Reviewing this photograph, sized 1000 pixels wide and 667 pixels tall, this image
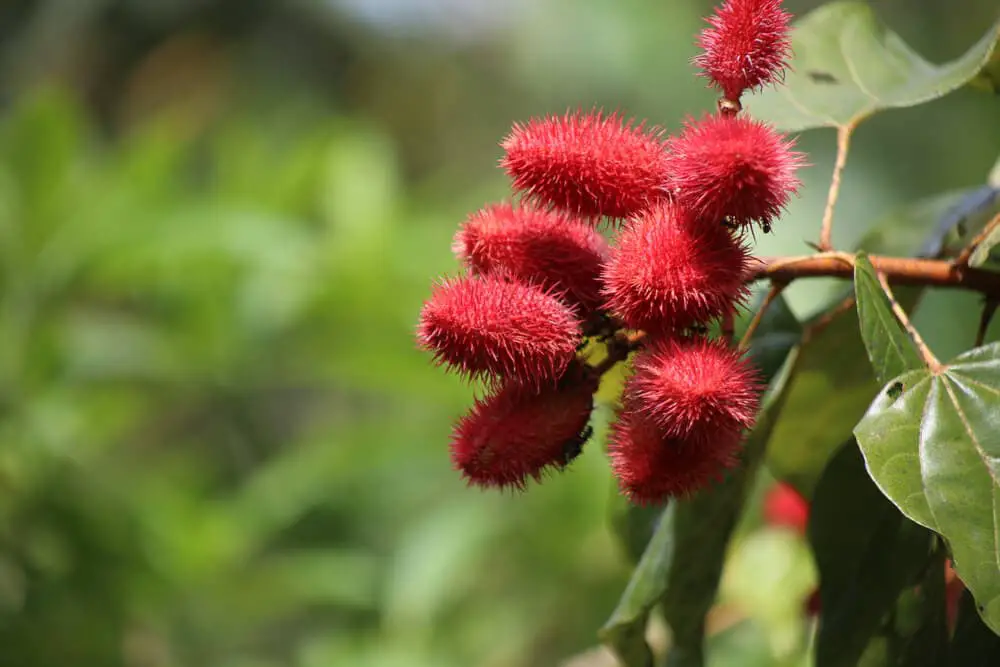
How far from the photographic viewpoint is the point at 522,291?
94cm

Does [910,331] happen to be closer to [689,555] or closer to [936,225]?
[689,555]

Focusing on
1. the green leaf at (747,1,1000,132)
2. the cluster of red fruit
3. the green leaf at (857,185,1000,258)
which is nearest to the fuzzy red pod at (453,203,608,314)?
the cluster of red fruit

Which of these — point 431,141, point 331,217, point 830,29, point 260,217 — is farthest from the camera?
point 431,141

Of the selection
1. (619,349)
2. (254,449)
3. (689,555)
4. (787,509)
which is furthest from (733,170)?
(254,449)

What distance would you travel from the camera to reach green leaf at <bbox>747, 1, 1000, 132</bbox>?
123 cm

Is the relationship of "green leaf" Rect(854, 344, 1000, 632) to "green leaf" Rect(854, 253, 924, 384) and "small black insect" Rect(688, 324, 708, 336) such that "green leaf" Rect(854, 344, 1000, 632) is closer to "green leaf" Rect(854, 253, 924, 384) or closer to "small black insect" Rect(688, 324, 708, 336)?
"green leaf" Rect(854, 253, 924, 384)

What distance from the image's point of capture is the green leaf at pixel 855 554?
1.09m

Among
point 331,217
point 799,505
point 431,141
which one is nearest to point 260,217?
point 331,217

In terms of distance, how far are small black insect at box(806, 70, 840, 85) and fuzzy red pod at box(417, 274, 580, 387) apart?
1.66ft

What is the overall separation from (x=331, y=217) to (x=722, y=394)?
235cm

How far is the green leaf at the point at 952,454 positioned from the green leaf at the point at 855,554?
0.17 meters

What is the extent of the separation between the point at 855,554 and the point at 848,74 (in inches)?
20.6

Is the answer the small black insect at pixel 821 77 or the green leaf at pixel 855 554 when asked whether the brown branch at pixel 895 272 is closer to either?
the green leaf at pixel 855 554

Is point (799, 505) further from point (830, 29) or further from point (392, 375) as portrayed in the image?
point (392, 375)
